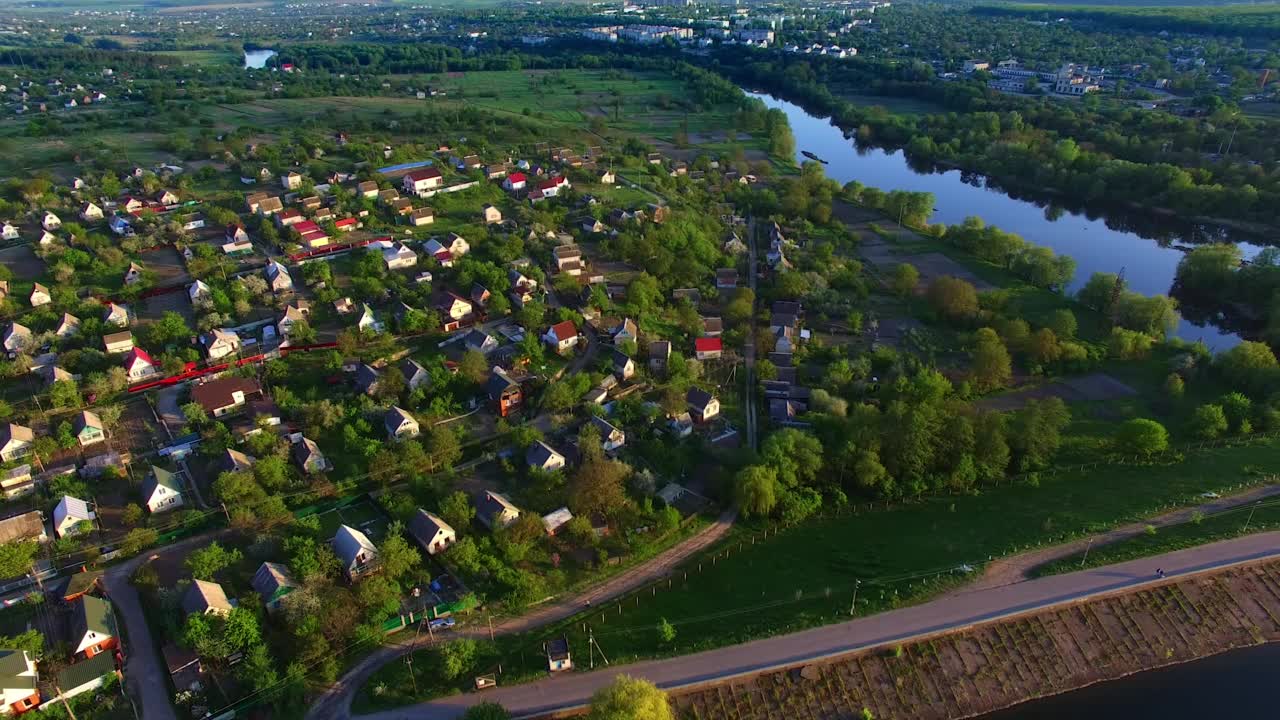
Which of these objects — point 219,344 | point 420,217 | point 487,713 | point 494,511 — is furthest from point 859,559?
point 420,217

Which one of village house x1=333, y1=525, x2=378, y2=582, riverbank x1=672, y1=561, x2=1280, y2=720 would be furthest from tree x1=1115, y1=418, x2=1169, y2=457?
village house x1=333, y1=525, x2=378, y2=582

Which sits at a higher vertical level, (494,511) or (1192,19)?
(1192,19)

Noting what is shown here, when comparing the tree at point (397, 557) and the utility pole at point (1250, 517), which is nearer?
the tree at point (397, 557)

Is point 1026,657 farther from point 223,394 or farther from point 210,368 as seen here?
point 210,368

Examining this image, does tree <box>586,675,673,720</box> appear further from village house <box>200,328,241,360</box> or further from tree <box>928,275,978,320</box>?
tree <box>928,275,978,320</box>

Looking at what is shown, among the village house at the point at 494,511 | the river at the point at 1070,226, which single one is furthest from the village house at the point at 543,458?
the river at the point at 1070,226

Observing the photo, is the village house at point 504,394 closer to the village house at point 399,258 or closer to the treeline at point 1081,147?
the village house at point 399,258
